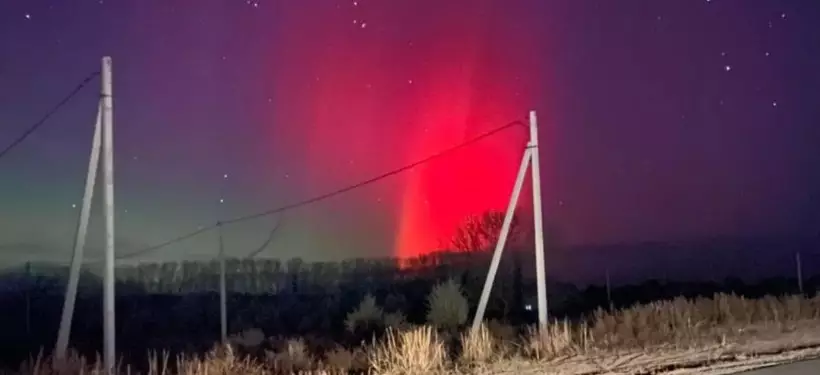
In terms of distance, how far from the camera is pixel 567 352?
17.7m

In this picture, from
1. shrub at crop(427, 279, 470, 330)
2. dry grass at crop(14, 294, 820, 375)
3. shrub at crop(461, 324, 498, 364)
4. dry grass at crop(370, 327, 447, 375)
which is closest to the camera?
dry grass at crop(370, 327, 447, 375)

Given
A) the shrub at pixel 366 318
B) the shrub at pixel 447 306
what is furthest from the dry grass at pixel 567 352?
the shrub at pixel 366 318

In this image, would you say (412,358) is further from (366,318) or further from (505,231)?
(366,318)

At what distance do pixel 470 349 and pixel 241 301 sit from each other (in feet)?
179

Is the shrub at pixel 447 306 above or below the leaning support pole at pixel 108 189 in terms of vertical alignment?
below

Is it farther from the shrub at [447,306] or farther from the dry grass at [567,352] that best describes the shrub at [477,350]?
the shrub at [447,306]

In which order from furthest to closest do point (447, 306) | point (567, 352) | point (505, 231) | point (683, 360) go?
point (447, 306) → point (505, 231) → point (567, 352) → point (683, 360)

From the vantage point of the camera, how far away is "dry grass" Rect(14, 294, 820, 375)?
15.8 meters

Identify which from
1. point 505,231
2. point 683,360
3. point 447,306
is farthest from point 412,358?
point 447,306

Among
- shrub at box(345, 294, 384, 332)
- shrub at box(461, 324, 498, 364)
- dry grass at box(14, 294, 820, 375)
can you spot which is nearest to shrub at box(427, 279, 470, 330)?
shrub at box(345, 294, 384, 332)

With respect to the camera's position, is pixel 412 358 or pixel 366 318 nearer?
pixel 412 358

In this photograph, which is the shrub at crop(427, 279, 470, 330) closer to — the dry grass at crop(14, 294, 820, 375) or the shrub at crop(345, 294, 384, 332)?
the shrub at crop(345, 294, 384, 332)

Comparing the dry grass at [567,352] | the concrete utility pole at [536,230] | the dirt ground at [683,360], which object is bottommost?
the dirt ground at [683,360]

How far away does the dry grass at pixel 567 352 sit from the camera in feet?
51.7
